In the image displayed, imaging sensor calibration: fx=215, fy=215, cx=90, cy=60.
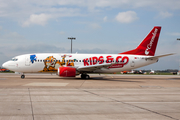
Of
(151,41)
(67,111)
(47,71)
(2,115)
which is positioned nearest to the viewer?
(2,115)

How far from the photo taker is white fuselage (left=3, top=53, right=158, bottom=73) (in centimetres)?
3073

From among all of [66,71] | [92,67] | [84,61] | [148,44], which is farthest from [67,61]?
[148,44]

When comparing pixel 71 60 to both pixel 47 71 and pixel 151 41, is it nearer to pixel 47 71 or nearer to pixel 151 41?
pixel 47 71

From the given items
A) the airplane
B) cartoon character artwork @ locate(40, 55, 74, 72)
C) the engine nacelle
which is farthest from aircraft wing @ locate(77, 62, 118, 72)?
cartoon character artwork @ locate(40, 55, 74, 72)

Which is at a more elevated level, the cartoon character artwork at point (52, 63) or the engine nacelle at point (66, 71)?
the cartoon character artwork at point (52, 63)

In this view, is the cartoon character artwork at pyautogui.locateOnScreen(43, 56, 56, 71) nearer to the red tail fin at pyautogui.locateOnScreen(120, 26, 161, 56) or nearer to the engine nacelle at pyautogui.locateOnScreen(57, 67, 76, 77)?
the engine nacelle at pyautogui.locateOnScreen(57, 67, 76, 77)

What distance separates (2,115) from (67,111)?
2328 mm

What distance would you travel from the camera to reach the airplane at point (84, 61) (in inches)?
1208

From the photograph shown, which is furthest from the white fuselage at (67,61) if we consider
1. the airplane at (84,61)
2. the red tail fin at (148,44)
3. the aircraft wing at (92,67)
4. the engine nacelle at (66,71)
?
the engine nacelle at (66,71)

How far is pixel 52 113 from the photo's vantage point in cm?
789

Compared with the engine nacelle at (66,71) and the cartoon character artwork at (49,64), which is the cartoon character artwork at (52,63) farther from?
the engine nacelle at (66,71)

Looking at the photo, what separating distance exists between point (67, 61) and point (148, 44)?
13.2m

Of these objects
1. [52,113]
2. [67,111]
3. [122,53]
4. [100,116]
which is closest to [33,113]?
[52,113]

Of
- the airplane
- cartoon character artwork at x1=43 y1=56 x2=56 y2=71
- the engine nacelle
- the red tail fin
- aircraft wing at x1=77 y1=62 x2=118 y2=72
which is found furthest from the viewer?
the red tail fin
